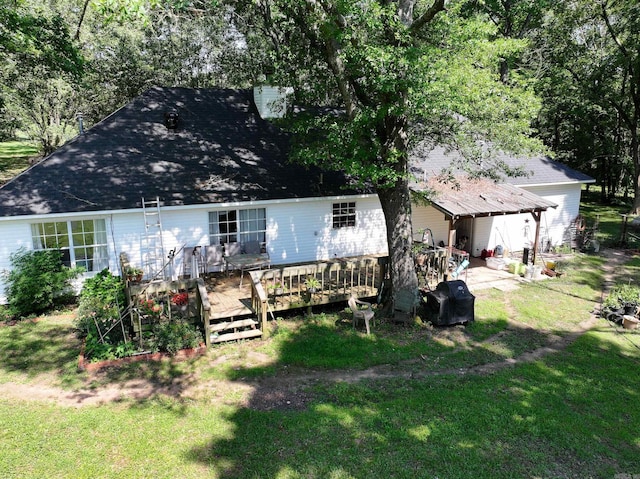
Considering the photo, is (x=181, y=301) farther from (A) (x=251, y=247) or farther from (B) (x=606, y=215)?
(B) (x=606, y=215)

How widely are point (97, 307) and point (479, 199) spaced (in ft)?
40.6

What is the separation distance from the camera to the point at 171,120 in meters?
14.6

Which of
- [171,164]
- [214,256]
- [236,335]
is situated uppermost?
[171,164]

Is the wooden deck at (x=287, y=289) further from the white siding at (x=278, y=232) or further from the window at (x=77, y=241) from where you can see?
the window at (x=77, y=241)

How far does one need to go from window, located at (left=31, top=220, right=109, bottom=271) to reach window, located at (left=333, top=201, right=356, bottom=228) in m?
7.37

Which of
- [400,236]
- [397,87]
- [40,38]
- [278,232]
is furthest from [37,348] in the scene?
[40,38]

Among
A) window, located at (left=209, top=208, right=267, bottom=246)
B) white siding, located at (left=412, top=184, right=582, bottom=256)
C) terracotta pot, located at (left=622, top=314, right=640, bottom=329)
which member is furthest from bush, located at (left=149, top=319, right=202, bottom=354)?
terracotta pot, located at (left=622, top=314, right=640, bottom=329)

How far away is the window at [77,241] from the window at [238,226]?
A: 3115mm

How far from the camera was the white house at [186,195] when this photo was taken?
477 inches

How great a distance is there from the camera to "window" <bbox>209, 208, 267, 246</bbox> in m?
13.8

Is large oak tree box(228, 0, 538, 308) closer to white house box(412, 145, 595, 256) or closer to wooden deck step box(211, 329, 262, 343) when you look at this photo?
white house box(412, 145, 595, 256)

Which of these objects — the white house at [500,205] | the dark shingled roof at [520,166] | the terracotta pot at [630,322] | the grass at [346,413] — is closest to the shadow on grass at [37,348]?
the grass at [346,413]

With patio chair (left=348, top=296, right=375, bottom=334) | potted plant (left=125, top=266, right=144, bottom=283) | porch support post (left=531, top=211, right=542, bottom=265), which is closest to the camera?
patio chair (left=348, top=296, right=375, bottom=334)

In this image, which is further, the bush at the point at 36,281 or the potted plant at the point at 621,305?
the potted plant at the point at 621,305
